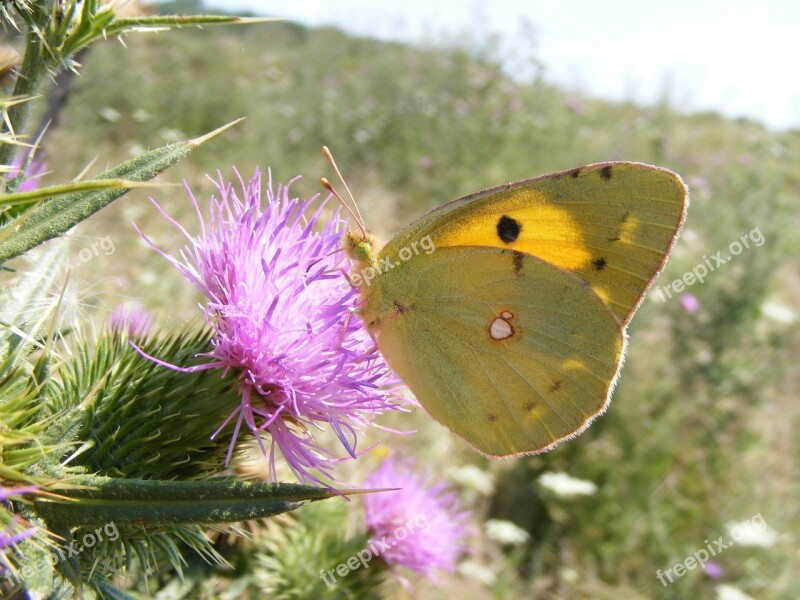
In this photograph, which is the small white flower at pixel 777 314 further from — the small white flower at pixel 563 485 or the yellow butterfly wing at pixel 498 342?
the yellow butterfly wing at pixel 498 342

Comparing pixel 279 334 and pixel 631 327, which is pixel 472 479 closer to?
pixel 631 327

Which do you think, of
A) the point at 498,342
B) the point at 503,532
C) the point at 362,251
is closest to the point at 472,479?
the point at 503,532

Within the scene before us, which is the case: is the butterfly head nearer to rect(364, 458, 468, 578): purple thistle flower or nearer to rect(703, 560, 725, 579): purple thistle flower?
rect(364, 458, 468, 578): purple thistle flower

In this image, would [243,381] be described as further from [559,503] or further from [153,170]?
[559,503]

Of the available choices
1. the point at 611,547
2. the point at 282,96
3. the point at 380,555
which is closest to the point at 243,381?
the point at 380,555

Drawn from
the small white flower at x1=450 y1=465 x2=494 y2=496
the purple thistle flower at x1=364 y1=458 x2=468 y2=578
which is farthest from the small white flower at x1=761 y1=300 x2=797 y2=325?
the purple thistle flower at x1=364 y1=458 x2=468 y2=578

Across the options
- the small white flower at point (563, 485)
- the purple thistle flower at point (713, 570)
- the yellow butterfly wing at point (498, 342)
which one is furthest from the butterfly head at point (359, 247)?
the purple thistle flower at point (713, 570)
